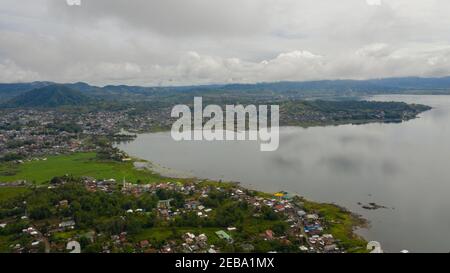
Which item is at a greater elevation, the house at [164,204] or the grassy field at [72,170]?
the house at [164,204]

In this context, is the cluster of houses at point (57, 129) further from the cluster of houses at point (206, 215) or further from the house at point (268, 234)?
the house at point (268, 234)

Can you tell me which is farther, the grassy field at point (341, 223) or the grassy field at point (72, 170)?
the grassy field at point (72, 170)

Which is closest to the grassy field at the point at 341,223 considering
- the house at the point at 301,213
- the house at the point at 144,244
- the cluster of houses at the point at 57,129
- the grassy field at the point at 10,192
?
the house at the point at 301,213

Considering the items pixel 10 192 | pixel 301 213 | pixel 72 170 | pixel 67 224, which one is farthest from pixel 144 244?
pixel 72 170

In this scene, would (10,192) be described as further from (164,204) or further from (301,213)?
(301,213)

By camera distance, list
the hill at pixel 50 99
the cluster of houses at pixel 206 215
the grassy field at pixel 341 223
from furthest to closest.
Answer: the hill at pixel 50 99
the grassy field at pixel 341 223
the cluster of houses at pixel 206 215

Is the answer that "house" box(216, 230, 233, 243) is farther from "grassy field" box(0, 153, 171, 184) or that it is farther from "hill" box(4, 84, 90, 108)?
"hill" box(4, 84, 90, 108)
